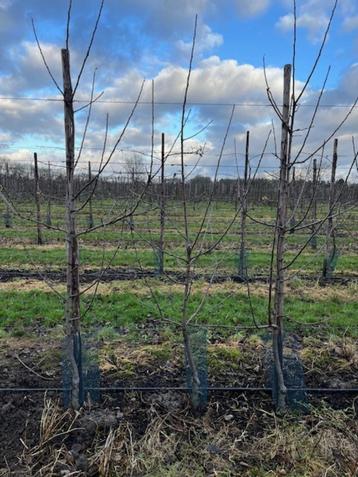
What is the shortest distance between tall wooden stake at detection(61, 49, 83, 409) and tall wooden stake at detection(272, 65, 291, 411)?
150 centimetres

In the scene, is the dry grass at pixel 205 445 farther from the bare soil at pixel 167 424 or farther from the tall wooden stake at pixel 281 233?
the tall wooden stake at pixel 281 233

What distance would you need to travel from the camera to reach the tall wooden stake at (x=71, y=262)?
2867 millimetres

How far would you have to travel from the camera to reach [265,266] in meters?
9.24

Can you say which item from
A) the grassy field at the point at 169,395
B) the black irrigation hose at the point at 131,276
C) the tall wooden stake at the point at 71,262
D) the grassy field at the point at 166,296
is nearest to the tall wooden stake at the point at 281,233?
the grassy field at the point at 169,395

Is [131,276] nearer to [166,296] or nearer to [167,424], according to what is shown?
[166,296]

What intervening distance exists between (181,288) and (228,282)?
911 millimetres

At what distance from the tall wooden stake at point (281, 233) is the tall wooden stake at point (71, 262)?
150 centimetres

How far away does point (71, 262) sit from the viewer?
3.02 metres

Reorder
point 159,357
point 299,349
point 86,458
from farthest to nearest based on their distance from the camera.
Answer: point 299,349
point 159,357
point 86,458

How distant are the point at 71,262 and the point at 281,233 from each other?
1.56 metres

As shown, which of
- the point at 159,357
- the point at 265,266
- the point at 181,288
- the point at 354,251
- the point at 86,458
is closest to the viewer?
the point at 86,458

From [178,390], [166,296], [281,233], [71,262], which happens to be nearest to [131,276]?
[166,296]

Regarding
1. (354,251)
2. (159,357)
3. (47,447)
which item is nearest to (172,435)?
(47,447)

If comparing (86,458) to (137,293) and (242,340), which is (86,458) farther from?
(137,293)
